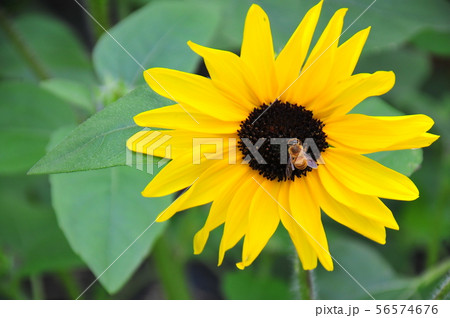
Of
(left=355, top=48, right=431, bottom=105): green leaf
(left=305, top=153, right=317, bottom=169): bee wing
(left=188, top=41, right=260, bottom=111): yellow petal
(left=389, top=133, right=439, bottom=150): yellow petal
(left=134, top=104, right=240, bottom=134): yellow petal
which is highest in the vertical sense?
(left=355, top=48, right=431, bottom=105): green leaf

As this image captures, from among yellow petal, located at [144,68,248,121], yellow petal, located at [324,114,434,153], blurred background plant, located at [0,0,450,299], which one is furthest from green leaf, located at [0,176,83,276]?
yellow petal, located at [324,114,434,153]

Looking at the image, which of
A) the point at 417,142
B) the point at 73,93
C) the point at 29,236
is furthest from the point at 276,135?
the point at 29,236

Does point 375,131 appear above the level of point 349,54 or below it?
below

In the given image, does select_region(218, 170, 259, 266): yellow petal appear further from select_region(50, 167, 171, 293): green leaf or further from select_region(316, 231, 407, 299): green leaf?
select_region(316, 231, 407, 299): green leaf

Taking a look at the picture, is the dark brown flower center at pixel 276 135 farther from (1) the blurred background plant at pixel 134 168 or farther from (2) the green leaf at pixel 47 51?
(2) the green leaf at pixel 47 51

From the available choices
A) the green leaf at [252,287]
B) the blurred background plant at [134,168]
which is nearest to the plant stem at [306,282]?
the blurred background plant at [134,168]

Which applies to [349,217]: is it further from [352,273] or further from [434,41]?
[434,41]
